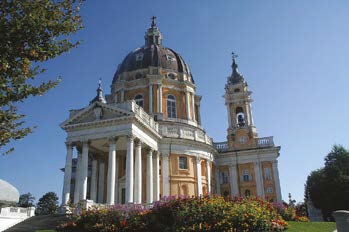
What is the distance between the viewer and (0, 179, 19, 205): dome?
17830 mm

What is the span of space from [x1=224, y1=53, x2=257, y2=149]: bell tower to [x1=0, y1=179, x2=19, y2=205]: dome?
1083 inches

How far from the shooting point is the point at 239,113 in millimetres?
43500

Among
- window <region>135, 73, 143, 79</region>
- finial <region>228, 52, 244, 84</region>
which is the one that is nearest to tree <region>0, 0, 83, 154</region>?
window <region>135, 73, 143, 79</region>

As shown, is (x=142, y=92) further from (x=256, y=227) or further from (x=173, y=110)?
(x=256, y=227)

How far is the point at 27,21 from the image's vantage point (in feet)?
33.1

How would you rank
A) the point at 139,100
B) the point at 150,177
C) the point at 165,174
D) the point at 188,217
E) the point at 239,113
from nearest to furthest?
1. the point at 188,217
2. the point at 150,177
3. the point at 165,174
4. the point at 139,100
5. the point at 239,113

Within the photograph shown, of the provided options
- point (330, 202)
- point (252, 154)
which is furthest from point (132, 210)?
point (330, 202)

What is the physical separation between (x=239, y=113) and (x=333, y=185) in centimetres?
1409

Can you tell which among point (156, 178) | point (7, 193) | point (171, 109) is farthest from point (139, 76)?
point (7, 193)

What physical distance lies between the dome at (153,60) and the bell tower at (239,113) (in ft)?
21.2

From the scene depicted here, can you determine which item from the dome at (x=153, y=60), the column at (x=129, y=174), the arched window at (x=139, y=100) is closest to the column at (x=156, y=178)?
the column at (x=129, y=174)

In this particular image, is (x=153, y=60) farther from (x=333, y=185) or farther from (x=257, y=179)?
(x=333, y=185)

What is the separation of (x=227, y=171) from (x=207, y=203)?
24746mm

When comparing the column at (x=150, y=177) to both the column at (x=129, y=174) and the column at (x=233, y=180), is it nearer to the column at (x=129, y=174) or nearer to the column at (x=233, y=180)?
the column at (x=129, y=174)
